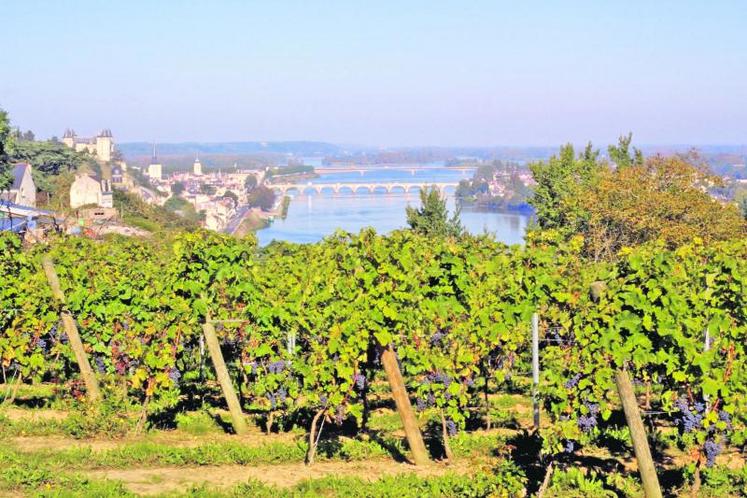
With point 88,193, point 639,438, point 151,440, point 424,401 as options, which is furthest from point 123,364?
point 88,193

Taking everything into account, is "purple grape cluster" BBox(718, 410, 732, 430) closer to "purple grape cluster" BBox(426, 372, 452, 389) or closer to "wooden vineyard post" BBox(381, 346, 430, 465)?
"purple grape cluster" BBox(426, 372, 452, 389)

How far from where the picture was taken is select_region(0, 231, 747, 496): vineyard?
904 centimetres

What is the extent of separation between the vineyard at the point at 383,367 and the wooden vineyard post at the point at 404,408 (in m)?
0.02

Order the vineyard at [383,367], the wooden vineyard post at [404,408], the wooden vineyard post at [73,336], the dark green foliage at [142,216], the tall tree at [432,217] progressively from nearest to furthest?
the vineyard at [383,367] → the wooden vineyard post at [404,408] → the wooden vineyard post at [73,336] → the tall tree at [432,217] → the dark green foliage at [142,216]

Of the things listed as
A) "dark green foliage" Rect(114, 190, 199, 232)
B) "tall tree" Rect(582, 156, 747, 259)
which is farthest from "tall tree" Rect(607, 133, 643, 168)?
"dark green foliage" Rect(114, 190, 199, 232)

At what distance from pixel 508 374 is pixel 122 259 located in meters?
6.55

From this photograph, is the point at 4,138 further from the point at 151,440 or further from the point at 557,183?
the point at 151,440

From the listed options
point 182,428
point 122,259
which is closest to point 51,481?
point 182,428

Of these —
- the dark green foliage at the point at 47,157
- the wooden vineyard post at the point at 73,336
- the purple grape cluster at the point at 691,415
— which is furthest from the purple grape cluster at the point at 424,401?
the dark green foliage at the point at 47,157

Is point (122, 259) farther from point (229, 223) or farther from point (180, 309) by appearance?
point (229, 223)

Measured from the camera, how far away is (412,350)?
1090 cm

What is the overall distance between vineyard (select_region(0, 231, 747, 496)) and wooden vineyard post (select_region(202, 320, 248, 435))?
0.03 meters

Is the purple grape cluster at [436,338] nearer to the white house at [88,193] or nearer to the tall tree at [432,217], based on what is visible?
the tall tree at [432,217]

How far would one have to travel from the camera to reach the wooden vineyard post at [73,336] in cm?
1309
